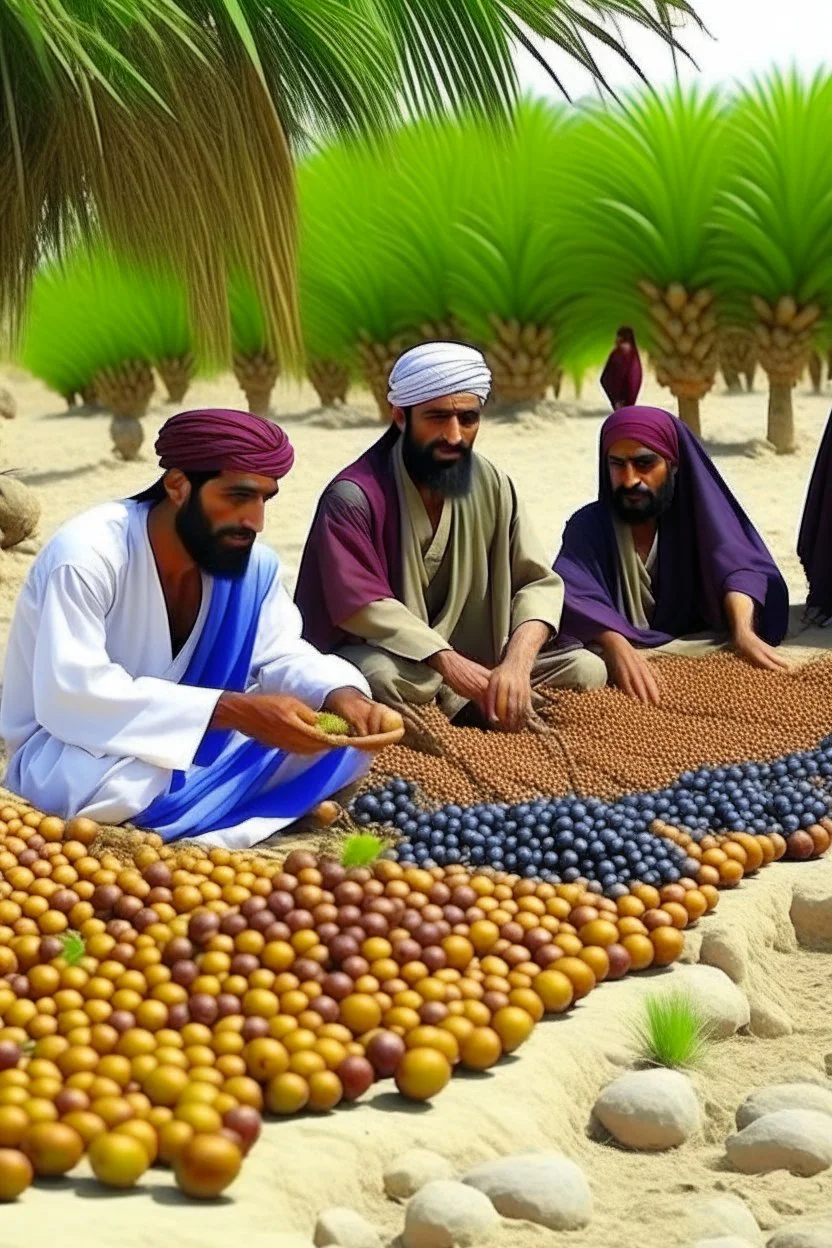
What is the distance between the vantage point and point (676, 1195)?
347 cm

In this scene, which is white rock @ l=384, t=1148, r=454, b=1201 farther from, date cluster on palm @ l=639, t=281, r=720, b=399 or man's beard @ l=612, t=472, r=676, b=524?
date cluster on palm @ l=639, t=281, r=720, b=399

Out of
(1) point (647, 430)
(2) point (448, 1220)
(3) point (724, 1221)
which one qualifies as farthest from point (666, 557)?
(2) point (448, 1220)

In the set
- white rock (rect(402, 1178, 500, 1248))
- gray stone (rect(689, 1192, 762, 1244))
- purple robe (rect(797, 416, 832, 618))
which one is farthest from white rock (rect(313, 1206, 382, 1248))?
purple robe (rect(797, 416, 832, 618))

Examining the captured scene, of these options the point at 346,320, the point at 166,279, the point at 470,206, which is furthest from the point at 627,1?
the point at 346,320

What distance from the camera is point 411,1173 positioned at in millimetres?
3430

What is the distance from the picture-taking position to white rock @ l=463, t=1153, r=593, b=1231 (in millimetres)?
3281

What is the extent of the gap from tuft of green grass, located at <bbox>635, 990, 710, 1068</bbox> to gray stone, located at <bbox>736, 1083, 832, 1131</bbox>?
0.24 metres

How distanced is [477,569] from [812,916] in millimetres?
1835

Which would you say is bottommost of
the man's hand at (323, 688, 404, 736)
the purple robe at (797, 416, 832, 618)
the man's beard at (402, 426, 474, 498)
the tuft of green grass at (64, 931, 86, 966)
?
the tuft of green grass at (64, 931, 86, 966)

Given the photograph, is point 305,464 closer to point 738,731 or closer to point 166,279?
point 166,279

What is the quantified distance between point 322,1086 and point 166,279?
5.20 m

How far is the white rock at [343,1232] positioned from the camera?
3.15 m

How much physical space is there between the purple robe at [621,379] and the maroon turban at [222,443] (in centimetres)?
638

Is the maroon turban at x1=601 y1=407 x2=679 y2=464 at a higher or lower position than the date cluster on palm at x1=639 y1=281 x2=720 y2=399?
lower
